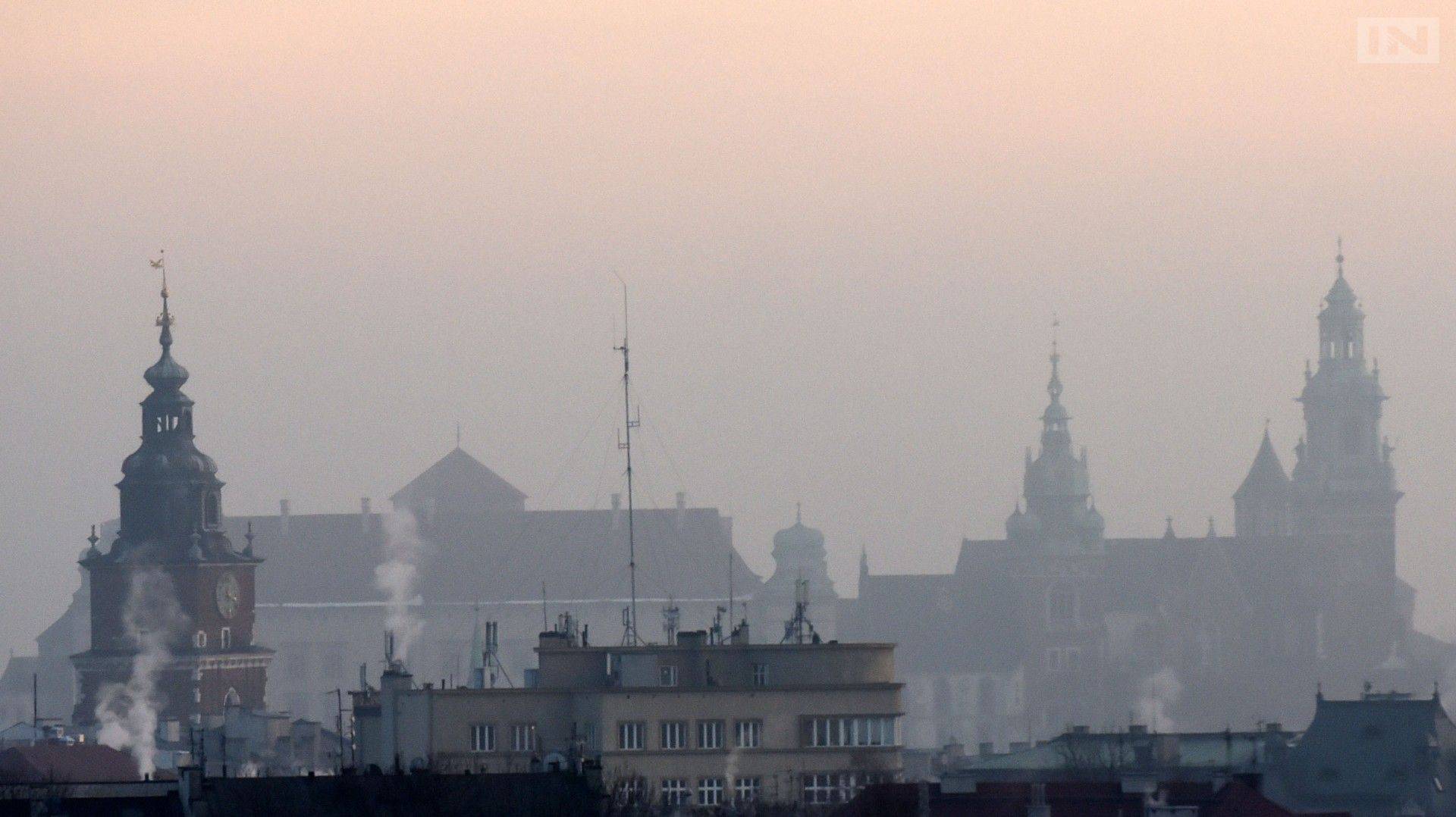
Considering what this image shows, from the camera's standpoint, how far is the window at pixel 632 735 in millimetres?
91438

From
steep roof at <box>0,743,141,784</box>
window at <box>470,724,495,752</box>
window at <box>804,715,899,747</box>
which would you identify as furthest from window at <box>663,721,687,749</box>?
steep roof at <box>0,743,141,784</box>

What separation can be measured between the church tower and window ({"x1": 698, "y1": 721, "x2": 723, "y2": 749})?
64460 millimetres

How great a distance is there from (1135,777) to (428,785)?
28.2 meters

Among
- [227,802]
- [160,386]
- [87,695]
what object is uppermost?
[160,386]

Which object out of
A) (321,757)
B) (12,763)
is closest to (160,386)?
(321,757)

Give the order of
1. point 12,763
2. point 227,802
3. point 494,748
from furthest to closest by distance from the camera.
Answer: point 12,763, point 494,748, point 227,802

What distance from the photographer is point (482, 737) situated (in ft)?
300

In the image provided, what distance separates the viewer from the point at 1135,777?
96.1 metres

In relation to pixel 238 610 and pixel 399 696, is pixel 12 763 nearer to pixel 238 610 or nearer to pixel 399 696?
pixel 399 696

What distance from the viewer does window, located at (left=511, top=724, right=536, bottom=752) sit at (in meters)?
91.4

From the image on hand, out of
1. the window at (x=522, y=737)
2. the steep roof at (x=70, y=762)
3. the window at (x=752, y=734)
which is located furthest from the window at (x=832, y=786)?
the steep roof at (x=70, y=762)

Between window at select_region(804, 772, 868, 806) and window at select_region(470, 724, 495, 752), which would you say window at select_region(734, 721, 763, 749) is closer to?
window at select_region(804, 772, 868, 806)

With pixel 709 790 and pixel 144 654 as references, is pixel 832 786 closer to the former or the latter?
pixel 709 790

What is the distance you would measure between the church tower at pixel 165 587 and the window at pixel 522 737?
209 ft
